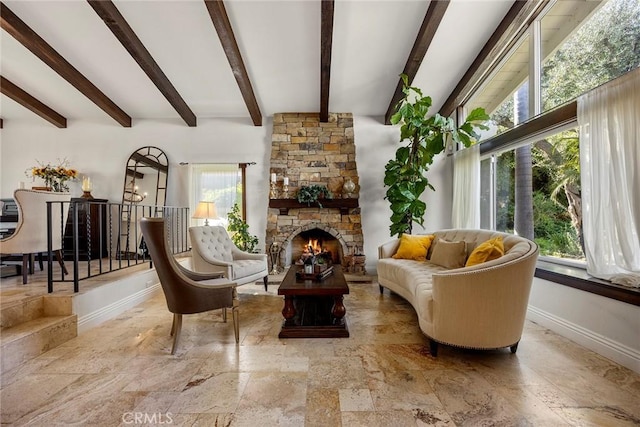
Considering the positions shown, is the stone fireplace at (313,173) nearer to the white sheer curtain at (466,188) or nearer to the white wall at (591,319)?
the white sheer curtain at (466,188)

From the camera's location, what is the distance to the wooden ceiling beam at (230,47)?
311cm

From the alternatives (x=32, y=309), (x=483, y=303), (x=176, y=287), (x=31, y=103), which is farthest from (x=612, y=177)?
(x=31, y=103)

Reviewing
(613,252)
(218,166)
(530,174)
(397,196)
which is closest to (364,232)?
(397,196)

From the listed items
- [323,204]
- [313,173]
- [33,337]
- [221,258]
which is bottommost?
[33,337]

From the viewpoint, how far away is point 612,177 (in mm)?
2256

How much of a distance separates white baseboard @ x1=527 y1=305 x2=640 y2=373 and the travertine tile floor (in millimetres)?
66

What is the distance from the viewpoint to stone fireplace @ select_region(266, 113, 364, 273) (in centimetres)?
522

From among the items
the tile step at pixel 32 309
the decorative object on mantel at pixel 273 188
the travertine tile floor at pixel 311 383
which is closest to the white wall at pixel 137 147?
the decorative object on mantel at pixel 273 188

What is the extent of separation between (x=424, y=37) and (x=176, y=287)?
3860 millimetres

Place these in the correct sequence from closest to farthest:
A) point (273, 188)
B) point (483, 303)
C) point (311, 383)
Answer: point (311, 383), point (483, 303), point (273, 188)

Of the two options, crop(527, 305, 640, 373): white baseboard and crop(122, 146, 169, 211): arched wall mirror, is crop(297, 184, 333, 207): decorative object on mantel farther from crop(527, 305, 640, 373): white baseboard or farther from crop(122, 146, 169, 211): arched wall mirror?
crop(527, 305, 640, 373): white baseboard

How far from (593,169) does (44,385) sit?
4.40m

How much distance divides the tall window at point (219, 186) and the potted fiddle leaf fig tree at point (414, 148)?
2.81 m

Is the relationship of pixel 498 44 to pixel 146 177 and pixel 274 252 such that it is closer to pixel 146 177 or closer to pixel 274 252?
pixel 274 252
